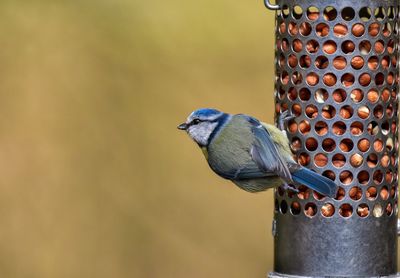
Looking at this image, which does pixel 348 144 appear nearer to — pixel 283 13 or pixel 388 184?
pixel 388 184

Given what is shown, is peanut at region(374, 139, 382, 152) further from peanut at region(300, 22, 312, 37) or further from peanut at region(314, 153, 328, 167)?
peanut at region(300, 22, 312, 37)

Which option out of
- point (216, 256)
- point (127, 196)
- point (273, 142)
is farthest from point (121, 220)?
Answer: point (273, 142)

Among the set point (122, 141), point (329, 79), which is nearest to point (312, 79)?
point (329, 79)

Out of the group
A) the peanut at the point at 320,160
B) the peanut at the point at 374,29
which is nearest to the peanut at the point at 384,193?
the peanut at the point at 320,160

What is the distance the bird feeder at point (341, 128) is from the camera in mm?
4488

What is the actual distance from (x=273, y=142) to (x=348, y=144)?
296mm

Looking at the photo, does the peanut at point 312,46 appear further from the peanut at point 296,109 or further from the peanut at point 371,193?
the peanut at point 371,193

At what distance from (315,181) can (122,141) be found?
3808 millimetres

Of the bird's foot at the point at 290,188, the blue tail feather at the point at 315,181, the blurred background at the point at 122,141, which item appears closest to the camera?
the blue tail feather at the point at 315,181

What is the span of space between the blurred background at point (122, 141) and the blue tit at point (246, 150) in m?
3.07

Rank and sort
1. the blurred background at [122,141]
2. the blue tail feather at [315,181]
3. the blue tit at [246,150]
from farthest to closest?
the blurred background at [122,141] < the blue tit at [246,150] < the blue tail feather at [315,181]

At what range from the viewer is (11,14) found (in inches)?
321

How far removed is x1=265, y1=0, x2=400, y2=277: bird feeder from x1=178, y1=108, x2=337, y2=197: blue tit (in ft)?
0.32

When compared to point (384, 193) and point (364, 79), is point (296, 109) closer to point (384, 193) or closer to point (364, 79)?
point (364, 79)
